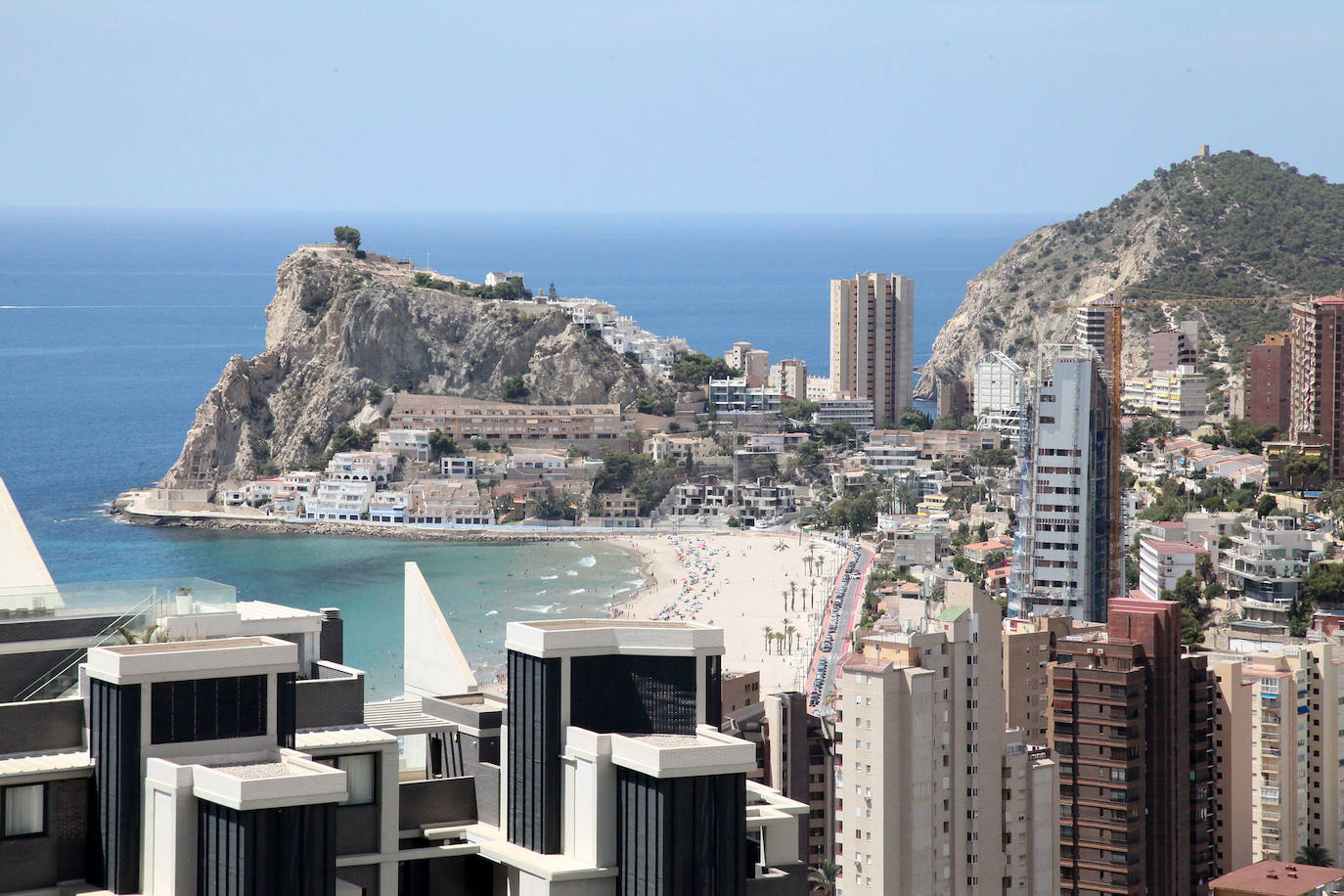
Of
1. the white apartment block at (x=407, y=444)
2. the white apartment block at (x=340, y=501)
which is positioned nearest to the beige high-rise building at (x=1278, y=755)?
the white apartment block at (x=340, y=501)

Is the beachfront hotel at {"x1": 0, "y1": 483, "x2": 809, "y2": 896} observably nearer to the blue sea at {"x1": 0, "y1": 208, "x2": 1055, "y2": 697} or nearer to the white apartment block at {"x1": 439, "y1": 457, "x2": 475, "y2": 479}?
the blue sea at {"x1": 0, "y1": 208, "x2": 1055, "y2": 697}

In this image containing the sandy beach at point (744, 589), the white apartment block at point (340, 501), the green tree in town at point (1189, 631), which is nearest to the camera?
the green tree in town at point (1189, 631)

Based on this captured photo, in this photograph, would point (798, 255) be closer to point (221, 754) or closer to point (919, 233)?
point (919, 233)

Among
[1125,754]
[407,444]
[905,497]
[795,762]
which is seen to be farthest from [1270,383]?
[795,762]

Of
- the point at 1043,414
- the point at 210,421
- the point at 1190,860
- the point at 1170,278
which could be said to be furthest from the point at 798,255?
the point at 1190,860

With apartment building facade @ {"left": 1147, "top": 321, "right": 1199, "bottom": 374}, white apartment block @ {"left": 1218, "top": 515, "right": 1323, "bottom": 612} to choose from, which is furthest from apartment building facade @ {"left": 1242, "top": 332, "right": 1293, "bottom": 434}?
white apartment block @ {"left": 1218, "top": 515, "right": 1323, "bottom": 612}

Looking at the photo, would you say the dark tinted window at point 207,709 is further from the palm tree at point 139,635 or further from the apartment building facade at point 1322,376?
the apartment building facade at point 1322,376
